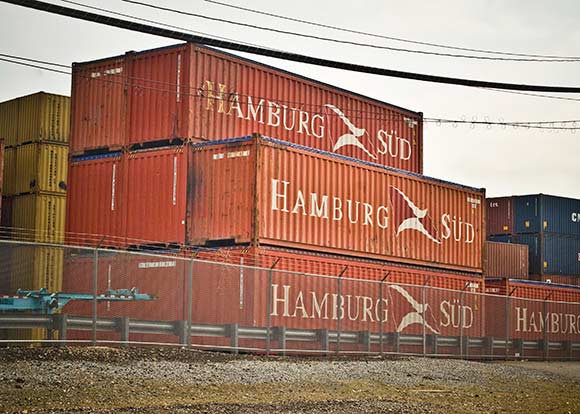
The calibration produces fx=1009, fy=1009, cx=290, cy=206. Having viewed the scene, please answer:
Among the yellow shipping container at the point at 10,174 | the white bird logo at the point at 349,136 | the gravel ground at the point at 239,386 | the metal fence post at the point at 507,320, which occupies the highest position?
the white bird logo at the point at 349,136

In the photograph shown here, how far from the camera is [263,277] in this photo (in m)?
23.1

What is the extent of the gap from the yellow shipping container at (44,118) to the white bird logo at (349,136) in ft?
26.4

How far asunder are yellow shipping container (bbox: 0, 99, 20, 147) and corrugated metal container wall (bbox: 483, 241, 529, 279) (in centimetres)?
2192

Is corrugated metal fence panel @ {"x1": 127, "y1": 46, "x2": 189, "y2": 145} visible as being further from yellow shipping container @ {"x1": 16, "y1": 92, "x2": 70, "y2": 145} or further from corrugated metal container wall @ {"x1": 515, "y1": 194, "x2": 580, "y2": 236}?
corrugated metal container wall @ {"x1": 515, "y1": 194, "x2": 580, "y2": 236}

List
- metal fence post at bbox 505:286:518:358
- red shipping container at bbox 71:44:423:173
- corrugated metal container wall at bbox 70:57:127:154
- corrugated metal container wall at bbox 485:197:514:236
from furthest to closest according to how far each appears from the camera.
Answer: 1. corrugated metal container wall at bbox 485:197:514:236
2. metal fence post at bbox 505:286:518:358
3. corrugated metal container wall at bbox 70:57:127:154
4. red shipping container at bbox 71:44:423:173

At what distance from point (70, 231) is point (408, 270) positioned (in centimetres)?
992

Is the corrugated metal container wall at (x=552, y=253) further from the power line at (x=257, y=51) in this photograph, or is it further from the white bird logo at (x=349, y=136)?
the power line at (x=257, y=51)

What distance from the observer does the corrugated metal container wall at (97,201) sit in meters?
26.7

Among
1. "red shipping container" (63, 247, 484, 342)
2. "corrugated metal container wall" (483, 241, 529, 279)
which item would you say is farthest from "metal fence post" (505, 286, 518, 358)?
"corrugated metal container wall" (483, 241, 529, 279)

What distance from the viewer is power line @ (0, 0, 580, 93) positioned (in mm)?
16516

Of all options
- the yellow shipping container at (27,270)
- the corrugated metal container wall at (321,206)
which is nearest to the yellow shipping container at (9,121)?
the corrugated metal container wall at (321,206)

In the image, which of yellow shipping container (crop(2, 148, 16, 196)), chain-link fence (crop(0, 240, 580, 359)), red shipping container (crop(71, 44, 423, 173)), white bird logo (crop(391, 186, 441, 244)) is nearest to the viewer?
chain-link fence (crop(0, 240, 580, 359))

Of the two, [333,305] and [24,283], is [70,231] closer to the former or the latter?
[333,305]

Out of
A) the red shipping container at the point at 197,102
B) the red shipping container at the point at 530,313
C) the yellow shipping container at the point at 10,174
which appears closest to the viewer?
the red shipping container at the point at 197,102
